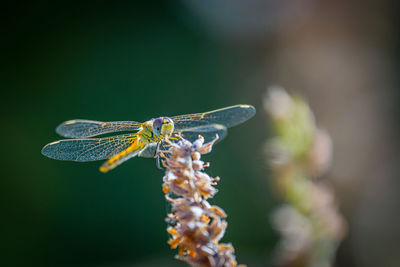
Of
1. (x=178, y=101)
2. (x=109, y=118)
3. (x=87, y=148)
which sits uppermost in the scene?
(x=178, y=101)

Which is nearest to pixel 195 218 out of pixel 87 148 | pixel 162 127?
pixel 162 127

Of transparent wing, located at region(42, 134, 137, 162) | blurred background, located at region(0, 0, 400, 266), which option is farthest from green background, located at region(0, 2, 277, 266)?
transparent wing, located at region(42, 134, 137, 162)

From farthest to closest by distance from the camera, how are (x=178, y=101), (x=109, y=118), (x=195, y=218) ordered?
(x=178, y=101) → (x=109, y=118) → (x=195, y=218)

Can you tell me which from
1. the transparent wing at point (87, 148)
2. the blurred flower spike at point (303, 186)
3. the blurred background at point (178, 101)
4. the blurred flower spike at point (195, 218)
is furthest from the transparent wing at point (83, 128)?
the blurred background at point (178, 101)

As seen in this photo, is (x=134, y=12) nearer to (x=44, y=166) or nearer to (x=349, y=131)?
(x=44, y=166)

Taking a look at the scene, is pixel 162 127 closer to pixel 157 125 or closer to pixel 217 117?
pixel 157 125

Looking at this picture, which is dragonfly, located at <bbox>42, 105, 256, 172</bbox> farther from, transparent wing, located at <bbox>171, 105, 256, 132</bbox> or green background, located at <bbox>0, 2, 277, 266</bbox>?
green background, located at <bbox>0, 2, 277, 266</bbox>

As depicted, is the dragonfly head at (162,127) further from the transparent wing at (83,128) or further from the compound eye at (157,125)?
the transparent wing at (83,128)

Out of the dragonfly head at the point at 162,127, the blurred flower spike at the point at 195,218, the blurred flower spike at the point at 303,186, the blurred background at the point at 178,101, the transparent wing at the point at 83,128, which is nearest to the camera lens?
the blurred flower spike at the point at 195,218
